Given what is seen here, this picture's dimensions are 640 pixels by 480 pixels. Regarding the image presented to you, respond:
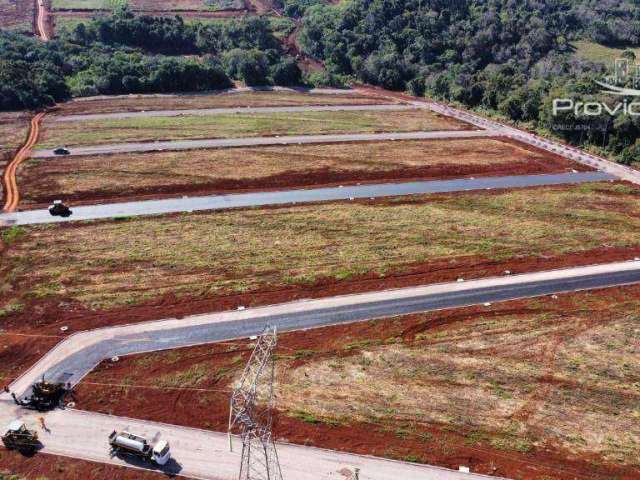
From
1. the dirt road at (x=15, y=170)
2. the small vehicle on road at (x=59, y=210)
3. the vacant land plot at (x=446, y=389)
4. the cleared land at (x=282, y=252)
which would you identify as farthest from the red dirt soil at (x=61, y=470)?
the dirt road at (x=15, y=170)

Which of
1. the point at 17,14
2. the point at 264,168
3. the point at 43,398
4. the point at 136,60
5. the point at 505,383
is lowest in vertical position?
the point at 43,398

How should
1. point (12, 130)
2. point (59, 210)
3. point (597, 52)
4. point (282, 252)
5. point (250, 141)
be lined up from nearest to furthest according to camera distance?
point (282, 252) → point (59, 210) → point (250, 141) → point (12, 130) → point (597, 52)

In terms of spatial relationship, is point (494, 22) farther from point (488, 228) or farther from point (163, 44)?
point (488, 228)

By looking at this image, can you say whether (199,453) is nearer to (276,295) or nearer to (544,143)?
(276,295)

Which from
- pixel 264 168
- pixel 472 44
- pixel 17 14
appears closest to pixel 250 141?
pixel 264 168

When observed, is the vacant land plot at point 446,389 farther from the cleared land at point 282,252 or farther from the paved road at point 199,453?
the cleared land at point 282,252

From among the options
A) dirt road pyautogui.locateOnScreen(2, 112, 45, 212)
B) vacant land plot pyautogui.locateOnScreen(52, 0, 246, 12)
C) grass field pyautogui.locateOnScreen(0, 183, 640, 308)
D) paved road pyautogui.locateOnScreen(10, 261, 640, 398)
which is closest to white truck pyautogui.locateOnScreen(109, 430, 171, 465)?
paved road pyautogui.locateOnScreen(10, 261, 640, 398)

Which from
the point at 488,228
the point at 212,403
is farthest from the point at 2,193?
the point at 488,228
